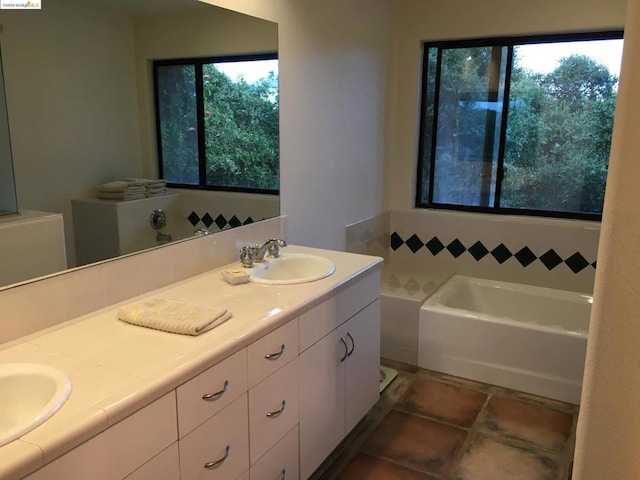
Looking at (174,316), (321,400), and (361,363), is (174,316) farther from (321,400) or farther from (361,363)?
(361,363)

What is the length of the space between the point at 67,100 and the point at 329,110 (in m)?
1.63

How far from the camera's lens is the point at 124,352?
146cm

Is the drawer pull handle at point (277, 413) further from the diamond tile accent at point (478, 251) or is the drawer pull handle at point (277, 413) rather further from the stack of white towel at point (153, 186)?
the diamond tile accent at point (478, 251)

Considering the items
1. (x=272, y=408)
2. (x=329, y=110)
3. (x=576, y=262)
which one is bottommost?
(x=272, y=408)

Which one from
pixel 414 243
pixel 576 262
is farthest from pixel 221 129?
pixel 576 262

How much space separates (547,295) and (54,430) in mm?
3088

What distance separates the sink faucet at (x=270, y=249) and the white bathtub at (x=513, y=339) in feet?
3.83

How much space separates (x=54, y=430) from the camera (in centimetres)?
109

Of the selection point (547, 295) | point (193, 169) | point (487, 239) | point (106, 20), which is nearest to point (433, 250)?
point (487, 239)

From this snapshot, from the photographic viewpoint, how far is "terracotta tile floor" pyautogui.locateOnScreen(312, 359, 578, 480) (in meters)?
2.33

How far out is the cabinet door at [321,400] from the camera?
6.51ft

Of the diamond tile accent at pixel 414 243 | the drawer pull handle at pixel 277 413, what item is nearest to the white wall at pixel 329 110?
the diamond tile accent at pixel 414 243

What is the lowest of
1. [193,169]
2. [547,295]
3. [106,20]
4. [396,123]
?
[547,295]

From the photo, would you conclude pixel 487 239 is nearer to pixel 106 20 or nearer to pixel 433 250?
pixel 433 250
